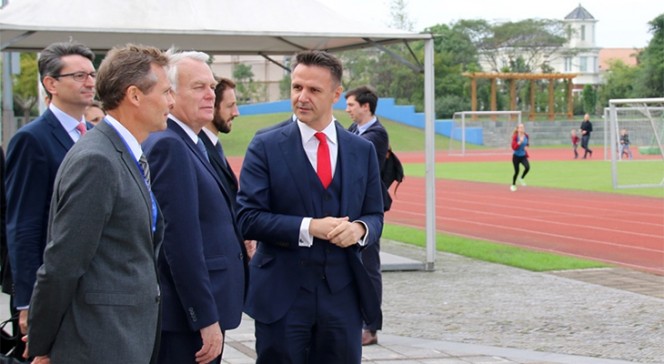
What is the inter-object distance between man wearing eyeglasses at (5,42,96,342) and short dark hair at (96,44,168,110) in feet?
3.85

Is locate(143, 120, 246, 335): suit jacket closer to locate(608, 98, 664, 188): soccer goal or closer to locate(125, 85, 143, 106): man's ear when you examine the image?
locate(125, 85, 143, 106): man's ear

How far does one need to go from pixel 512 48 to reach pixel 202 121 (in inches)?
3557

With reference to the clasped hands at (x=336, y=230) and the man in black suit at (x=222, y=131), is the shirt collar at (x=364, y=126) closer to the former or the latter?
the man in black suit at (x=222, y=131)

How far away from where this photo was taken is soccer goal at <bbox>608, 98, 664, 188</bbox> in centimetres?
3128

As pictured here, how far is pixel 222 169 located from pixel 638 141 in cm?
3112

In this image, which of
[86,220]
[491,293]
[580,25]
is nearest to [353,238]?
[86,220]

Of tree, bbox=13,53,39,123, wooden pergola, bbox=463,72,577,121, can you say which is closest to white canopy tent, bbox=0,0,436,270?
tree, bbox=13,53,39,123

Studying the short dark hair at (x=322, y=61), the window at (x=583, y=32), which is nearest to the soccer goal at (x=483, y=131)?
the short dark hair at (x=322, y=61)

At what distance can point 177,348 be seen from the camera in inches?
170

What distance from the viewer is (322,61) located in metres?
4.87

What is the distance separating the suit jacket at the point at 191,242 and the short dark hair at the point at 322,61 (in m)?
0.70

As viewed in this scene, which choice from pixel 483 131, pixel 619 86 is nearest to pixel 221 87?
pixel 483 131

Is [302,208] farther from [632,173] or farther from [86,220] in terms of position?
[632,173]

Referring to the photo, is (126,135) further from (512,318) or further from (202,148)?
(512,318)
